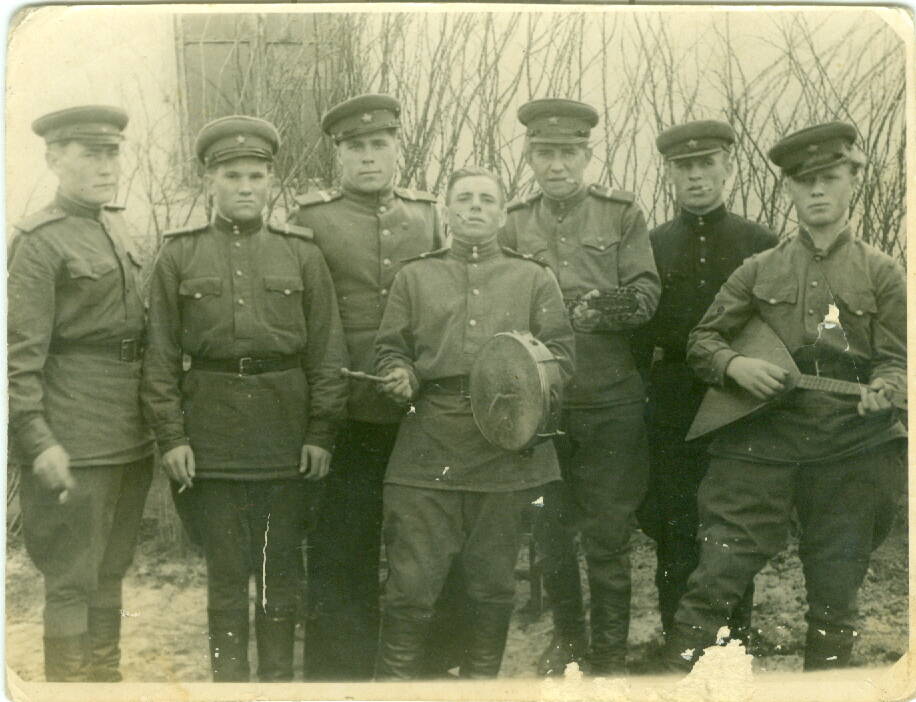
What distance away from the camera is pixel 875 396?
4.02 m

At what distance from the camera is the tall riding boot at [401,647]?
13.3 feet

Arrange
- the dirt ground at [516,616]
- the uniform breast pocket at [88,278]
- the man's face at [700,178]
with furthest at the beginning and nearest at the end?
the man's face at [700,178] → the dirt ground at [516,616] → the uniform breast pocket at [88,278]

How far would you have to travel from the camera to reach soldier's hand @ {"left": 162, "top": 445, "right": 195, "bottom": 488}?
3.97 m

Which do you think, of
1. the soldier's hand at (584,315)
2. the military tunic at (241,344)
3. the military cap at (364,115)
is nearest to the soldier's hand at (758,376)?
the soldier's hand at (584,315)

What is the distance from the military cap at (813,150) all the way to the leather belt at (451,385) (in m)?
1.45

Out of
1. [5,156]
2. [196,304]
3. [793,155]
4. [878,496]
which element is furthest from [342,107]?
[878,496]

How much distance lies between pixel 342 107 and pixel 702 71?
4.53ft

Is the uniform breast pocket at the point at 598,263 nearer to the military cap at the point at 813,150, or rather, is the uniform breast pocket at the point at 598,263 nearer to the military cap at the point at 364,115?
the military cap at the point at 813,150

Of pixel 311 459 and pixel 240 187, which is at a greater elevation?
pixel 240 187

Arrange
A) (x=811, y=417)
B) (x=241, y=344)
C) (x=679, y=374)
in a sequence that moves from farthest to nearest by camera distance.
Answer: (x=679, y=374) → (x=811, y=417) → (x=241, y=344)

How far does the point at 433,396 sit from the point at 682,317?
3.29 ft

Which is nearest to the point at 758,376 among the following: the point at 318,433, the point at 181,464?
the point at 318,433

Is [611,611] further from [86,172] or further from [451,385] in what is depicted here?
[86,172]

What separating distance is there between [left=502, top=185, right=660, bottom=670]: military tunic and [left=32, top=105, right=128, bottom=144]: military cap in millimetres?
1534
